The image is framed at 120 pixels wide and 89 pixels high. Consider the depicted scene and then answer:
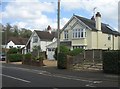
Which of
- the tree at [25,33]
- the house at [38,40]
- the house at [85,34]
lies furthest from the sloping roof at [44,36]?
the tree at [25,33]

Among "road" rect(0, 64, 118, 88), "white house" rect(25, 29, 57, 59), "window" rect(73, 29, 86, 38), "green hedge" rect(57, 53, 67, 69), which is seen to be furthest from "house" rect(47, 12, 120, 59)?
"road" rect(0, 64, 118, 88)

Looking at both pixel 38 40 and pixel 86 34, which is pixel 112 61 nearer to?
pixel 86 34

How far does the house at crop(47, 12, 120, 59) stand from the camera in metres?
45.6

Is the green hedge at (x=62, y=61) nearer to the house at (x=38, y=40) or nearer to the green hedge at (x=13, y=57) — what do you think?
the green hedge at (x=13, y=57)

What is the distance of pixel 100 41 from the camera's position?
4769 cm

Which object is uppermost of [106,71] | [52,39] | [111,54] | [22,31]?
[22,31]

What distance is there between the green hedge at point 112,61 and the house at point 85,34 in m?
23.7

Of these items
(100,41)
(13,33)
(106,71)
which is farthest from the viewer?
(13,33)

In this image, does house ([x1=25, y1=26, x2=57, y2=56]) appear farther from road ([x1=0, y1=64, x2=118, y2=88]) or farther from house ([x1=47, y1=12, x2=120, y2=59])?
road ([x1=0, y1=64, x2=118, y2=88])

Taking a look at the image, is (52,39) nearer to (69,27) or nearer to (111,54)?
(69,27)

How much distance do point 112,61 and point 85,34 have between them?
25.1 metres

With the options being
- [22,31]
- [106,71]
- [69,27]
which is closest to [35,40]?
[69,27]

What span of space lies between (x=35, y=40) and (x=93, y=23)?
53.1 feet

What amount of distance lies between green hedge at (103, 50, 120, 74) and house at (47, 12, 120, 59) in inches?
933
